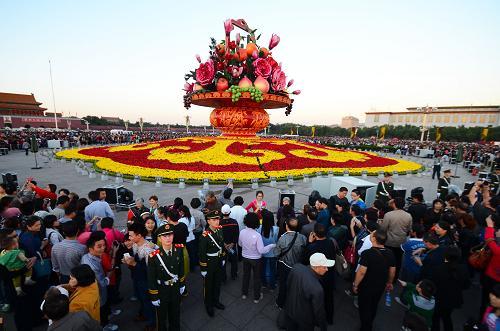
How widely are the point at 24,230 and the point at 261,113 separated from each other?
20.2m

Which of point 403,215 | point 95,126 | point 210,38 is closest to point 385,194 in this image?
point 403,215

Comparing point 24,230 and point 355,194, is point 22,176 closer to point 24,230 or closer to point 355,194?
point 24,230

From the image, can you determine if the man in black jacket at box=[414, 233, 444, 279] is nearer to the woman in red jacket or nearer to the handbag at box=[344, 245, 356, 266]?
the woman in red jacket

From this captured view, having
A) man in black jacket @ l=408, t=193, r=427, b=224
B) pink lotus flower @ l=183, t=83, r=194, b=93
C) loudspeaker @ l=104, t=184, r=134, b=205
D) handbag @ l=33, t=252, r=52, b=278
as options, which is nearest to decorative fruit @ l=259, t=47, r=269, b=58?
pink lotus flower @ l=183, t=83, r=194, b=93

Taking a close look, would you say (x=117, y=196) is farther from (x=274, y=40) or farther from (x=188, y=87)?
(x=274, y=40)

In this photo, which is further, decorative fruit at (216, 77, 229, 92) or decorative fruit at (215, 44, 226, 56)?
decorative fruit at (215, 44, 226, 56)

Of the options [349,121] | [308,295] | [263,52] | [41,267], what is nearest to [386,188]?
[308,295]

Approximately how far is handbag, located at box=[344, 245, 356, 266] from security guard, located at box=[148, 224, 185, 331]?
3.65 metres

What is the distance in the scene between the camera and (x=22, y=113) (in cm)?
6438

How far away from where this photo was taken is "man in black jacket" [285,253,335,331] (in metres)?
3.21

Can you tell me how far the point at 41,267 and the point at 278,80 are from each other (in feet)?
66.3

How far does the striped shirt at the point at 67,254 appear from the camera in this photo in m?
4.05

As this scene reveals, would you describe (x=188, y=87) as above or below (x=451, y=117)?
→ below

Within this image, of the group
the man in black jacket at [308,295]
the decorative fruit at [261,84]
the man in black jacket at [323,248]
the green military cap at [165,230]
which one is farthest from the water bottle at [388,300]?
the decorative fruit at [261,84]
